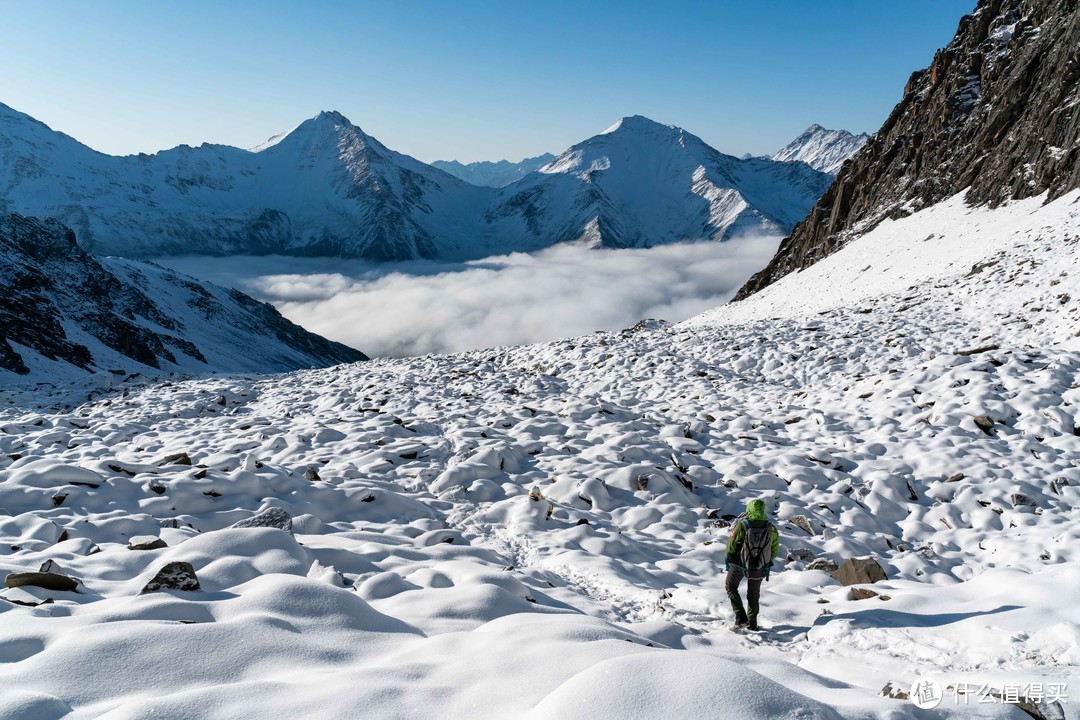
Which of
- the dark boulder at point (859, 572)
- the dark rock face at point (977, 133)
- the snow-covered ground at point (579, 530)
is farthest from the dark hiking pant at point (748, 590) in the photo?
the dark rock face at point (977, 133)

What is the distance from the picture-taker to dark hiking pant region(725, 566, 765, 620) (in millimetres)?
6578

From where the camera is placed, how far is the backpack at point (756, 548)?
21.9ft

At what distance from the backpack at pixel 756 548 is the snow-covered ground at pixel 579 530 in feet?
2.48

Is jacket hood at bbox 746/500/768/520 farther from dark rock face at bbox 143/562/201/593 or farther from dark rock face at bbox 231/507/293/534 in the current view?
dark rock face at bbox 231/507/293/534

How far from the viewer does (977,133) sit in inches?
1725

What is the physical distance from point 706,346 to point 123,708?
20565 mm

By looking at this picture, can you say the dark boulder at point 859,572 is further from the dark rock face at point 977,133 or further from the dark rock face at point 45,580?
the dark rock face at point 977,133

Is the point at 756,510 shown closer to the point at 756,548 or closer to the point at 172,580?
the point at 756,548

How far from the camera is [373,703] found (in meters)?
3.59

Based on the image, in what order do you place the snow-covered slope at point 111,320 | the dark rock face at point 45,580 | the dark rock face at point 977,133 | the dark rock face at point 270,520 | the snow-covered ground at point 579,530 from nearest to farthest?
the snow-covered ground at point 579,530
the dark rock face at point 45,580
the dark rock face at point 270,520
the dark rock face at point 977,133
the snow-covered slope at point 111,320

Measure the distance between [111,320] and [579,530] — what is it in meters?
77.4

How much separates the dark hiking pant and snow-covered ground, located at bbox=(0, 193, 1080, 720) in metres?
0.31

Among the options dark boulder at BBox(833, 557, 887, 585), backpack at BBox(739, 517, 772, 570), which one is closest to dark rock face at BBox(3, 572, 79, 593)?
backpack at BBox(739, 517, 772, 570)

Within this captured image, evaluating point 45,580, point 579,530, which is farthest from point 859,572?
point 45,580
